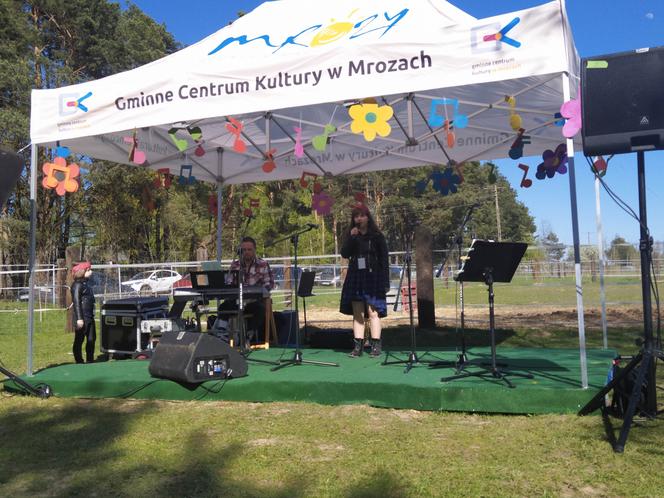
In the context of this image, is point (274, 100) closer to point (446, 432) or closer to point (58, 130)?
point (58, 130)

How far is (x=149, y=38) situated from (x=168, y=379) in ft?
83.9

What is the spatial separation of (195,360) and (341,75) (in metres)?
2.78

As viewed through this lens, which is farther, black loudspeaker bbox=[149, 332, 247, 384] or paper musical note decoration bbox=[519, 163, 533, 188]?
paper musical note decoration bbox=[519, 163, 533, 188]

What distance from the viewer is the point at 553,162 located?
23.7ft

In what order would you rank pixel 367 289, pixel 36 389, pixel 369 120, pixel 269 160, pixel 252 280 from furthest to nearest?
pixel 269 160, pixel 252 280, pixel 367 289, pixel 36 389, pixel 369 120

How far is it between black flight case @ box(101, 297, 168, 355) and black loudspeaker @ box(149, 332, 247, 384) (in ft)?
5.74

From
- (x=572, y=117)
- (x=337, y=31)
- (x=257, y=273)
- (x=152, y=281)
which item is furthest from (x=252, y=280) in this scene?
(x=152, y=281)

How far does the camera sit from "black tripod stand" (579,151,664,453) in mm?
3545

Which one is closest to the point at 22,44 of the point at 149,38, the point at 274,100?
the point at 149,38

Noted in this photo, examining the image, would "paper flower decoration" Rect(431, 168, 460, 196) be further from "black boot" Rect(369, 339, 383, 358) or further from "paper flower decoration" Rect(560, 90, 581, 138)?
"paper flower decoration" Rect(560, 90, 581, 138)

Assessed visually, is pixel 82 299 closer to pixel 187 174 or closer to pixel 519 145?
pixel 187 174

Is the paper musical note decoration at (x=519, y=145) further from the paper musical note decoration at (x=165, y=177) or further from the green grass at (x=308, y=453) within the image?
the paper musical note decoration at (x=165, y=177)

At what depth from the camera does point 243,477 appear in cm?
332

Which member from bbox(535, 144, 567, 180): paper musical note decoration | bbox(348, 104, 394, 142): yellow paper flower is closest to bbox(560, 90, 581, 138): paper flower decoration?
bbox(348, 104, 394, 142): yellow paper flower
